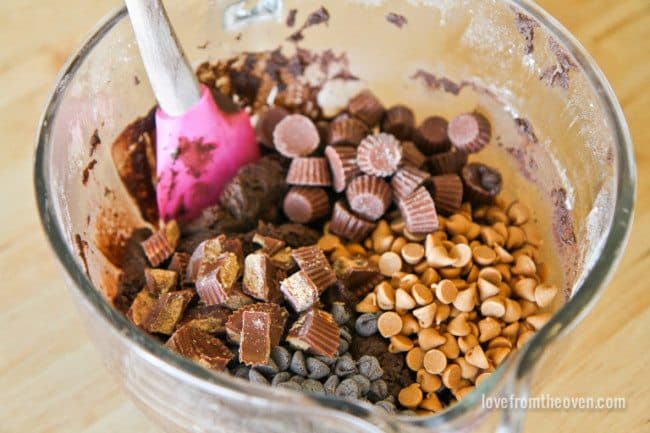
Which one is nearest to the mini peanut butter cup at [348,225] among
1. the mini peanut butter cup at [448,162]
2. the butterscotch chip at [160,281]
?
the mini peanut butter cup at [448,162]

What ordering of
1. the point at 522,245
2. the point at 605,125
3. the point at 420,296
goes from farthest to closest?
the point at 522,245, the point at 420,296, the point at 605,125

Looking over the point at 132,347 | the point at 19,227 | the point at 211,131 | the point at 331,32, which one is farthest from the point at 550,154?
the point at 19,227

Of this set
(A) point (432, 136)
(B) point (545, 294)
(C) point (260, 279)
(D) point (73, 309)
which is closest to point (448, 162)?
(A) point (432, 136)

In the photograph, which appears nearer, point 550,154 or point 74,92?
point 74,92

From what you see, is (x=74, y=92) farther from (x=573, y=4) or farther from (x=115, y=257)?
(x=573, y=4)

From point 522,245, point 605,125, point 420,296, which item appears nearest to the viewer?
point 605,125

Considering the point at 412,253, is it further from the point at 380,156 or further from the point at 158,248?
the point at 158,248
